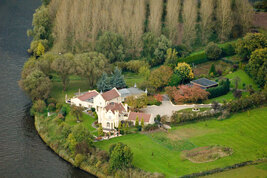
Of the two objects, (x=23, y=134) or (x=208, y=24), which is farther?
(x=208, y=24)

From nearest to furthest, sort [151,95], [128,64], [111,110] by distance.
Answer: [111,110], [151,95], [128,64]

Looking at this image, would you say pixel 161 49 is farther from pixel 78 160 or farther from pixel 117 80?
pixel 78 160

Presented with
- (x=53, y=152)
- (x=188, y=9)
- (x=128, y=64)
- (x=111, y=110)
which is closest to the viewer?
(x=53, y=152)

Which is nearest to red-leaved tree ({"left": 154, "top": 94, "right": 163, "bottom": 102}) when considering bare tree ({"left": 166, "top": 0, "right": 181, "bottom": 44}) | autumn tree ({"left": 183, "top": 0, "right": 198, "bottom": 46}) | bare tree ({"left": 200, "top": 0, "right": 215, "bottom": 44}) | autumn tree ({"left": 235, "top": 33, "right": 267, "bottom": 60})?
autumn tree ({"left": 235, "top": 33, "right": 267, "bottom": 60})

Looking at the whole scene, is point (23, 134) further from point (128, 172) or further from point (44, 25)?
point (44, 25)

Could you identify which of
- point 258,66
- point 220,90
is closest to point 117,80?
point 220,90

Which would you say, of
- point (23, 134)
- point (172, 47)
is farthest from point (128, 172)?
point (172, 47)
